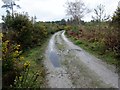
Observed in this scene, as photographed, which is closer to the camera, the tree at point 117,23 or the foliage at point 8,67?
the foliage at point 8,67

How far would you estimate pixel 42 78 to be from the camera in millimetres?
11047

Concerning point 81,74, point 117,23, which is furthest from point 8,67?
point 117,23

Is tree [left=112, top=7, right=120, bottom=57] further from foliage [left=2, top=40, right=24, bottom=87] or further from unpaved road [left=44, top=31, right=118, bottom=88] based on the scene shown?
foliage [left=2, top=40, right=24, bottom=87]

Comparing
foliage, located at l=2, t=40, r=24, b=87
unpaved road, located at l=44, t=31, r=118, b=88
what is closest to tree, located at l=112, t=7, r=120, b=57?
unpaved road, located at l=44, t=31, r=118, b=88

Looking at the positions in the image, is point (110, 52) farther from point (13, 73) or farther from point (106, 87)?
point (13, 73)

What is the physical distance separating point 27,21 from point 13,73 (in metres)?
13.8

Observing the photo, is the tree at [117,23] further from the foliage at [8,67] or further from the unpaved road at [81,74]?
the foliage at [8,67]

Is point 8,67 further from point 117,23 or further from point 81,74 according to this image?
point 117,23

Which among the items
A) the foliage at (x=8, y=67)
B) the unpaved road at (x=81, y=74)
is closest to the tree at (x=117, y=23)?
the unpaved road at (x=81, y=74)

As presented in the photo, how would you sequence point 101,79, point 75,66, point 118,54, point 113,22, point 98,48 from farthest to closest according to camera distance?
point 98,48
point 113,22
point 118,54
point 75,66
point 101,79

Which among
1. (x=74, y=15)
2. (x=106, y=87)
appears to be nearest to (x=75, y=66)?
(x=106, y=87)

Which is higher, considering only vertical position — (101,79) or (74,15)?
(74,15)

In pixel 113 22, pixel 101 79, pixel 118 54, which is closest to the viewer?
pixel 101 79

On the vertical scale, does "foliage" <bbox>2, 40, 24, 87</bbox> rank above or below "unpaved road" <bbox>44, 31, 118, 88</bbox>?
above
